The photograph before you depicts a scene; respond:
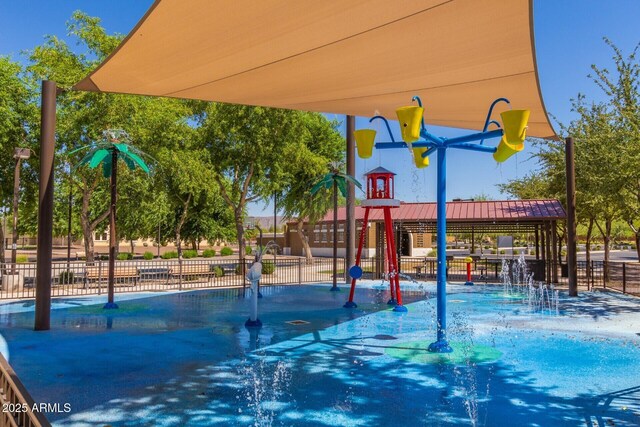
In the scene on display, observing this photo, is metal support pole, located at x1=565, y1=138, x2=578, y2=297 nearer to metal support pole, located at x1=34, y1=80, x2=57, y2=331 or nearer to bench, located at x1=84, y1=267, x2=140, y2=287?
metal support pole, located at x1=34, y1=80, x2=57, y2=331

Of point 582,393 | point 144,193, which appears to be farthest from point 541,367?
point 144,193

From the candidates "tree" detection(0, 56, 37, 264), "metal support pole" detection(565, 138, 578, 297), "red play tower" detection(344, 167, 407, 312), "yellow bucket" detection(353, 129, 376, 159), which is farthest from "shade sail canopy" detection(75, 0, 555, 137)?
"tree" detection(0, 56, 37, 264)

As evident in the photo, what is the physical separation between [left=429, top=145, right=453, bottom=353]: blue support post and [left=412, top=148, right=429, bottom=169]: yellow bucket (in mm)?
668

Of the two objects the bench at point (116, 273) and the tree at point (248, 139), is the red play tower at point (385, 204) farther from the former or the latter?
the tree at point (248, 139)

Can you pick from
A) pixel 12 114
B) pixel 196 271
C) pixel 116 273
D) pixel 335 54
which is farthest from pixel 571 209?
pixel 12 114

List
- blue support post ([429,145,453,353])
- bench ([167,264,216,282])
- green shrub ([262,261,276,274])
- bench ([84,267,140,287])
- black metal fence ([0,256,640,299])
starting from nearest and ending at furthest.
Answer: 1. blue support post ([429,145,453,353])
2. black metal fence ([0,256,640,299])
3. bench ([84,267,140,287])
4. bench ([167,264,216,282])
5. green shrub ([262,261,276,274])

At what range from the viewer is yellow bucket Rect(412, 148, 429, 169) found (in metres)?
9.03

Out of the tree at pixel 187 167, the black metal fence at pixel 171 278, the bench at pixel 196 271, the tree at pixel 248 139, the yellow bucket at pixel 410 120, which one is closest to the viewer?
the yellow bucket at pixel 410 120

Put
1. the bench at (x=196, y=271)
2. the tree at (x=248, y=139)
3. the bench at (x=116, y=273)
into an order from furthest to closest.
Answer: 1. the tree at (x=248, y=139)
2. the bench at (x=196, y=271)
3. the bench at (x=116, y=273)

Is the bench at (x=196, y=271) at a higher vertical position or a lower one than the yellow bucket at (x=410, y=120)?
lower

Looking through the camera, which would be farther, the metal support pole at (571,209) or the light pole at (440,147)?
the metal support pole at (571,209)

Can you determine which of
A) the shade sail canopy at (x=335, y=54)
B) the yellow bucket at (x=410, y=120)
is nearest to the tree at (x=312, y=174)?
the shade sail canopy at (x=335, y=54)

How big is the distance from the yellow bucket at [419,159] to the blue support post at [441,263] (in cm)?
67

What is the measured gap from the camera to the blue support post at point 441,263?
7.93 meters
